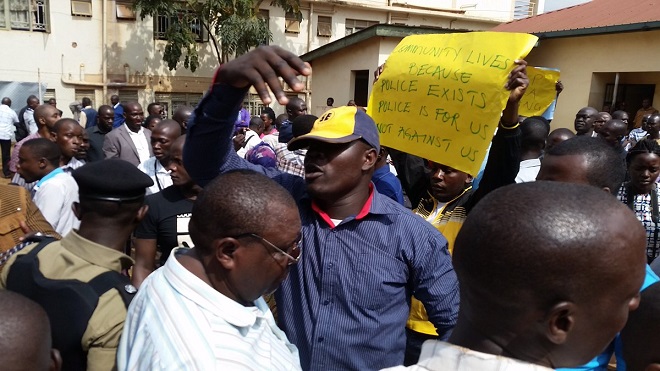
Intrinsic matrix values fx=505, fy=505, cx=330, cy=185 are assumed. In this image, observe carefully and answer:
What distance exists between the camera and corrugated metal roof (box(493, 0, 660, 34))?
10.1 metres

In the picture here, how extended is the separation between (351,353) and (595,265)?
118 centimetres

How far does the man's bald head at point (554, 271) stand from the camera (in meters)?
0.98

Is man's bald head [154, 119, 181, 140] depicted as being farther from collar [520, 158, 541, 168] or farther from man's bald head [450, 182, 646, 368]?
man's bald head [450, 182, 646, 368]

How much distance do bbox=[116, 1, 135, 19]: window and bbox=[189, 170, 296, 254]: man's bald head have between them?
60.9 ft

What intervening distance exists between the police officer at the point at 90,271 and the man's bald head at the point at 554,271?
1214 mm

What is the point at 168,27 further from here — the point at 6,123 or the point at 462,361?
the point at 462,361

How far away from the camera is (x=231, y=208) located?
1480mm

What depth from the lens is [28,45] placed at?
17.0 metres

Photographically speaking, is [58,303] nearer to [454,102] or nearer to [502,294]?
[502,294]

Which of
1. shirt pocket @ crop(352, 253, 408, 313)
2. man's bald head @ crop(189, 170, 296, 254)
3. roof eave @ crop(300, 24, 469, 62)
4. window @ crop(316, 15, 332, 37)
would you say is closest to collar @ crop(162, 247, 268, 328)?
man's bald head @ crop(189, 170, 296, 254)

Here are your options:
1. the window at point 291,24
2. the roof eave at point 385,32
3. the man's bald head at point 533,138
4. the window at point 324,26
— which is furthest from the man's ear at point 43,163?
the window at point 324,26

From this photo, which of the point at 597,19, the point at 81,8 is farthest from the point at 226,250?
the point at 81,8

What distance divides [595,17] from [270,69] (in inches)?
482

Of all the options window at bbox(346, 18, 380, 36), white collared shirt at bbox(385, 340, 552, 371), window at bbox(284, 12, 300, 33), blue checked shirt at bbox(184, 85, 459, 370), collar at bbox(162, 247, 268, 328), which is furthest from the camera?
window at bbox(346, 18, 380, 36)
